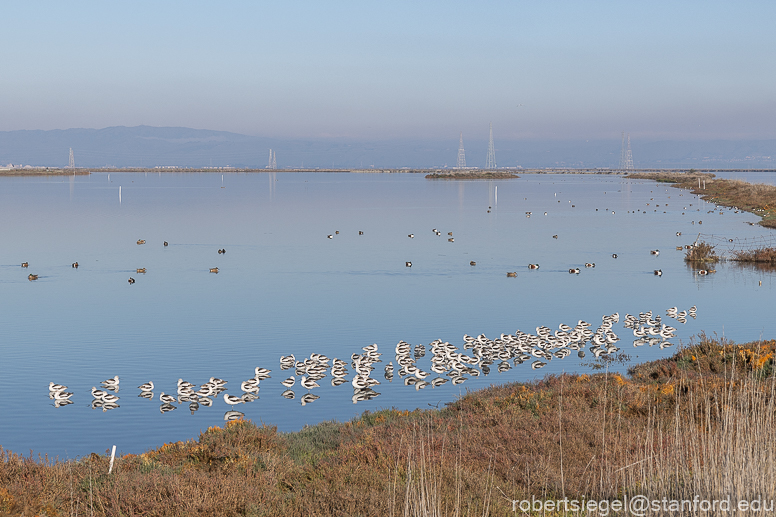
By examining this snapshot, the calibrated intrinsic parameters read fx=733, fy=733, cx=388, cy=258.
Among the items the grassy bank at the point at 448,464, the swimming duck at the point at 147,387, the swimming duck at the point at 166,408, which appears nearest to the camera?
the grassy bank at the point at 448,464

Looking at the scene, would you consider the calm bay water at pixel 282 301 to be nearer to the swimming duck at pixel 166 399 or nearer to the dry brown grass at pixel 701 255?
the swimming duck at pixel 166 399

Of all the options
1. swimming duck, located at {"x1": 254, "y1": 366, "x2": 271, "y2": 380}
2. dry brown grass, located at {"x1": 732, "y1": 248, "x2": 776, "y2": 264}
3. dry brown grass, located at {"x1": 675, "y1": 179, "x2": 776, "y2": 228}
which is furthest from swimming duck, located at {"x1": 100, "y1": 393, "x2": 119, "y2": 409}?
dry brown grass, located at {"x1": 675, "y1": 179, "x2": 776, "y2": 228}

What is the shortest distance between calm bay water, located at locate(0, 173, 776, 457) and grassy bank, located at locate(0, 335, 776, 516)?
4.66 metres

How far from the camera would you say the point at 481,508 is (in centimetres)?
807

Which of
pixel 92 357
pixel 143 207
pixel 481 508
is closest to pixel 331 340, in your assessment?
pixel 92 357

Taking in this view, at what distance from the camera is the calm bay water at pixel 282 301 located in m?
18.3

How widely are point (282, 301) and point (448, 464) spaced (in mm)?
22840

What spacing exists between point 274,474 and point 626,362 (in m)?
15.0

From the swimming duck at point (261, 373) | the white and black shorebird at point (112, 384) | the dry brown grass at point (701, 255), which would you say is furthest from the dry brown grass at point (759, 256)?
the white and black shorebird at point (112, 384)

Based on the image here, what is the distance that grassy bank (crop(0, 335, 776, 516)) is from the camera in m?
7.36

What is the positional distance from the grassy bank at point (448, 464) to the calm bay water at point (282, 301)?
183 inches

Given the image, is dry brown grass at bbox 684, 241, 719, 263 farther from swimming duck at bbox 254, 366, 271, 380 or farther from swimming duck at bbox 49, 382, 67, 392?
swimming duck at bbox 49, 382, 67, 392

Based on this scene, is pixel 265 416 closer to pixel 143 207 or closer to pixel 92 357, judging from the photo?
pixel 92 357

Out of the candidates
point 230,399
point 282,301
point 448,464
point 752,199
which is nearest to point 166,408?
point 230,399
